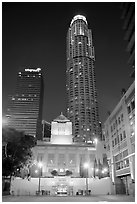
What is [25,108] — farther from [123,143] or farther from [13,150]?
[13,150]

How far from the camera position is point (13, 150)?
32.1 meters

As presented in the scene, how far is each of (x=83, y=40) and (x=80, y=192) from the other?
533ft

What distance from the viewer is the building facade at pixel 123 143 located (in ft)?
116

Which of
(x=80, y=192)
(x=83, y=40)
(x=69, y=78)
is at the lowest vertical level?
(x=80, y=192)

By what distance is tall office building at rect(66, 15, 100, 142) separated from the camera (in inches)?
5153

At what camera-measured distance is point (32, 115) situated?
577ft

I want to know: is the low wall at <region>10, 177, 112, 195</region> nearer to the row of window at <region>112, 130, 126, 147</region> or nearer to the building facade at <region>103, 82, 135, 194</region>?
the building facade at <region>103, 82, 135, 194</region>

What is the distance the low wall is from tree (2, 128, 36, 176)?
8416 mm

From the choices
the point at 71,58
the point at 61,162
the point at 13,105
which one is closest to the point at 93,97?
the point at 71,58

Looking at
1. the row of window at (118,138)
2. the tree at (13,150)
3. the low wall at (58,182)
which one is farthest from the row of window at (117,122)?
the tree at (13,150)

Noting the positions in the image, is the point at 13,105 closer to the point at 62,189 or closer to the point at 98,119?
the point at 98,119

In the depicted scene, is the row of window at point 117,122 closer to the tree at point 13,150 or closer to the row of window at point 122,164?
the row of window at point 122,164

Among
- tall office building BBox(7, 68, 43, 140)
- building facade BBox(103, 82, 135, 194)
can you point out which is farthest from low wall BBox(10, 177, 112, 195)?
tall office building BBox(7, 68, 43, 140)

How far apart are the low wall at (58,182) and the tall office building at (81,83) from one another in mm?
83121
